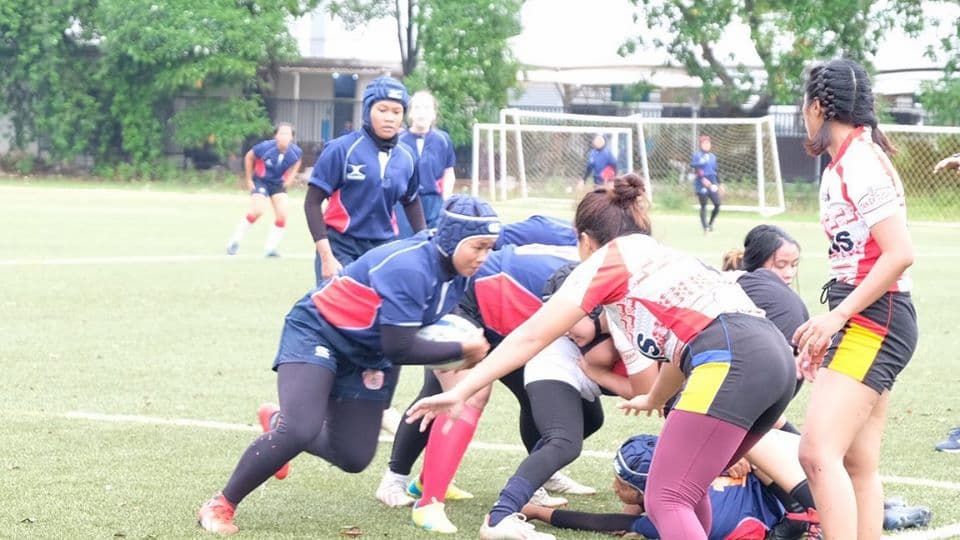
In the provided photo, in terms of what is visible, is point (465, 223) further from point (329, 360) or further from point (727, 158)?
point (727, 158)

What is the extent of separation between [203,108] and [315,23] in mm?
9548

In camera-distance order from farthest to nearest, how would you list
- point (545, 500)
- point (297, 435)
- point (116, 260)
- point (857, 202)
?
point (116, 260) → point (545, 500) → point (297, 435) → point (857, 202)

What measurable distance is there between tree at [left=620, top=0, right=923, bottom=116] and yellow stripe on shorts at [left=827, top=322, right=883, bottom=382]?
38.8 meters

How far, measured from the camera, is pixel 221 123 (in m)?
47.5

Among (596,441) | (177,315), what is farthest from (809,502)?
(177,315)

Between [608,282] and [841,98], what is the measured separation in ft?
3.55

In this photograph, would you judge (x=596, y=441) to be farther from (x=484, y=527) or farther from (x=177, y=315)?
(x=177, y=315)

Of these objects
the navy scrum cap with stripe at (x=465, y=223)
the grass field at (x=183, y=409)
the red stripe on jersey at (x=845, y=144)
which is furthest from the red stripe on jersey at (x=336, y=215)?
the red stripe on jersey at (x=845, y=144)

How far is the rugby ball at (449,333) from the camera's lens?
560 cm

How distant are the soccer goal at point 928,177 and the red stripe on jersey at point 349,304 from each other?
2538cm

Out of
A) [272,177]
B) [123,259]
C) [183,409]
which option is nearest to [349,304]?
[183,409]

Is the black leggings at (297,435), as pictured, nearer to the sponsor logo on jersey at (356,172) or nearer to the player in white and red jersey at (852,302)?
the player in white and red jersey at (852,302)

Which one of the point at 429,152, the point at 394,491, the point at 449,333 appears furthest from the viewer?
the point at 429,152

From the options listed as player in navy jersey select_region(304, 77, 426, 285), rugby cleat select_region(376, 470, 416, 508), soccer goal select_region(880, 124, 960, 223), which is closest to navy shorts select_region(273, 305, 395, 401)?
rugby cleat select_region(376, 470, 416, 508)
